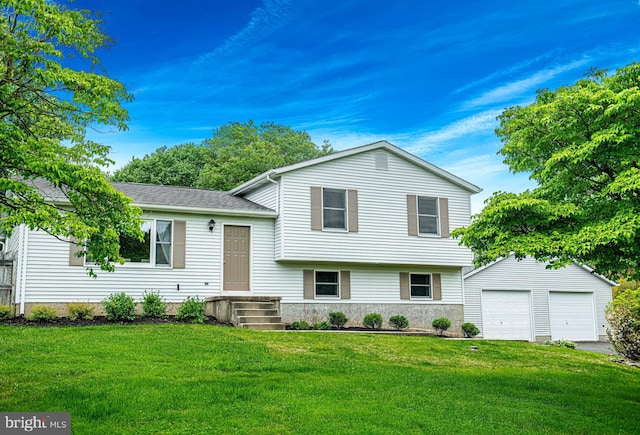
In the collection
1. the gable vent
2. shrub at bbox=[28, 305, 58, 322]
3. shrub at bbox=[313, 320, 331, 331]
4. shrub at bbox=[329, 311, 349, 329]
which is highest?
the gable vent

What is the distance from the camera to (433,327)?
19984 millimetres

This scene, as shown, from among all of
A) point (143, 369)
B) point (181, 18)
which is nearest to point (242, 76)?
point (181, 18)

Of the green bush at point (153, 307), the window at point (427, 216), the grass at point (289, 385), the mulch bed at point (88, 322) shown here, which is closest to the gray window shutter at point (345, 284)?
the window at point (427, 216)

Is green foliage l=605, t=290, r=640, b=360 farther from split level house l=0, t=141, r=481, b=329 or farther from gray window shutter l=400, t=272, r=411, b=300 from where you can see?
gray window shutter l=400, t=272, r=411, b=300

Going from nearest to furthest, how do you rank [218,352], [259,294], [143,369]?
[143,369], [218,352], [259,294]

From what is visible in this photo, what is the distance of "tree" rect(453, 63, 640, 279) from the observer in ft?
28.9

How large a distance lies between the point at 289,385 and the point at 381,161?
39.2ft

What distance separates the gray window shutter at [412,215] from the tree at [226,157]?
14307mm

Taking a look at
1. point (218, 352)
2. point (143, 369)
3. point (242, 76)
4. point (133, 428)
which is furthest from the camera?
point (242, 76)

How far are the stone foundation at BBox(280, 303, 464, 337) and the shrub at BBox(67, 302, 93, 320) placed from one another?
5697 millimetres

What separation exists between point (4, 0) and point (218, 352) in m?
7.15

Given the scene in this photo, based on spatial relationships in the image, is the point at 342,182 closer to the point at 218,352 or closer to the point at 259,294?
the point at 259,294

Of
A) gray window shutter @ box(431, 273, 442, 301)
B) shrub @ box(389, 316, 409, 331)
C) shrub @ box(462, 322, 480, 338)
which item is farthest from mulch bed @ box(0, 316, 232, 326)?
shrub @ box(462, 322, 480, 338)

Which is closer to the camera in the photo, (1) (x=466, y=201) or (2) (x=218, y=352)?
(2) (x=218, y=352)
